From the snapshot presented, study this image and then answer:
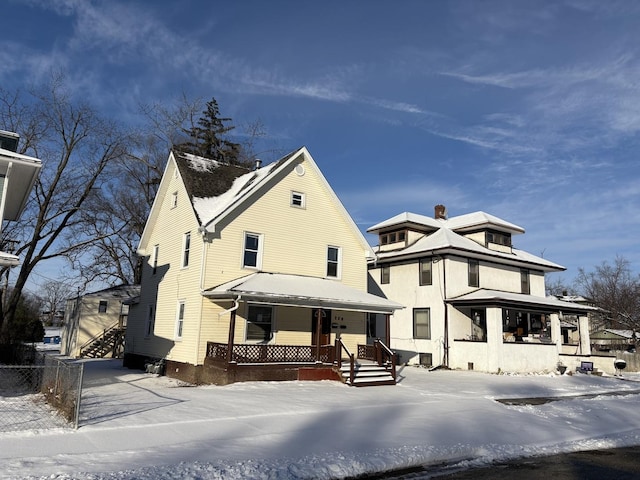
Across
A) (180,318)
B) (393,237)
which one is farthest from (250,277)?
(393,237)

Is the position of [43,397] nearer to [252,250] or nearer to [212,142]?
[252,250]

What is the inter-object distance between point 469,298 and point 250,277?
12.5 meters

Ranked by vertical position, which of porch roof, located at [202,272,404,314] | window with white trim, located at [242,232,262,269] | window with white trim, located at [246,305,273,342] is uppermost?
window with white trim, located at [242,232,262,269]

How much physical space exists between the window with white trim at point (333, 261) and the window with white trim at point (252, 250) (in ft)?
11.4

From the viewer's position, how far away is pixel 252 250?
19.8 metres

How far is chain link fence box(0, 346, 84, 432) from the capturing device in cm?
924

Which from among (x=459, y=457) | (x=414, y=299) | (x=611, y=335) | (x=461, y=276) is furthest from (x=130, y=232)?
(x=611, y=335)


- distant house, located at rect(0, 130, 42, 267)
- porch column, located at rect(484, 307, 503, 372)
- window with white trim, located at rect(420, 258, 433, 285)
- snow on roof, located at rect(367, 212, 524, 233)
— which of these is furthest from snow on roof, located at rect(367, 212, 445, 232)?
distant house, located at rect(0, 130, 42, 267)

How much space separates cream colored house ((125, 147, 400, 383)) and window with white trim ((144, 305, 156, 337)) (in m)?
0.05

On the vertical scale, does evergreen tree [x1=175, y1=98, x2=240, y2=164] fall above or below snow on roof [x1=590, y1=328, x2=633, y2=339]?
above

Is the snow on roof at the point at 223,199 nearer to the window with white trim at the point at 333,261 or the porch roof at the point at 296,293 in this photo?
the porch roof at the point at 296,293

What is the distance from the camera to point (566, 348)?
3019 cm

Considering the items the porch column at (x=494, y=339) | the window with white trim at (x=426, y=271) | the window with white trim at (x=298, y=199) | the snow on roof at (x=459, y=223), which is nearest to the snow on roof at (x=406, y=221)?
the snow on roof at (x=459, y=223)

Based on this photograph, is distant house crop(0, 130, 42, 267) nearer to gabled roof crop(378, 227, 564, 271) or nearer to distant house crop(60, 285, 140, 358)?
distant house crop(60, 285, 140, 358)
